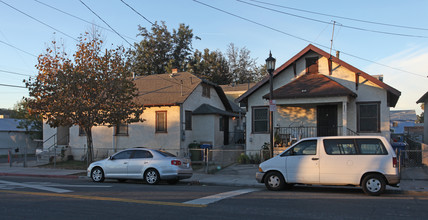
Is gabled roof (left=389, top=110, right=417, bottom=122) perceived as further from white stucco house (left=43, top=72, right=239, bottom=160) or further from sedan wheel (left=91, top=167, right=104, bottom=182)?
sedan wheel (left=91, top=167, right=104, bottom=182)

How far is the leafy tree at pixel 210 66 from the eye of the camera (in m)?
47.6

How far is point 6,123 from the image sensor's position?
136ft

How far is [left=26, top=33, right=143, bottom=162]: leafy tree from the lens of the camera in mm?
17562

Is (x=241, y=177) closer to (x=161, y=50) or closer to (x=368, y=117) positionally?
(x=368, y=117)

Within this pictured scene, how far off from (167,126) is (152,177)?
31.5 ft

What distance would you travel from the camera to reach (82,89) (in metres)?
17.9

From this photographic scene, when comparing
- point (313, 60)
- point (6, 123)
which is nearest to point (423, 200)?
point (313, 60)

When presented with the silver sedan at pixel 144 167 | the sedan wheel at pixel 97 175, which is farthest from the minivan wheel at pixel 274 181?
the sedan wheel at pixel 97 175

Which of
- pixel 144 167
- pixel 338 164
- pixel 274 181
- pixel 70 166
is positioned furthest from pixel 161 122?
pixel 338 164

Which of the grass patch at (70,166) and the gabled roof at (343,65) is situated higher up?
the gabled roof at (343,65)

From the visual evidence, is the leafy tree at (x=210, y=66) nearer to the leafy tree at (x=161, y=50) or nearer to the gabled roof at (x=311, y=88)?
the leafy tree at (x=161, y=50)

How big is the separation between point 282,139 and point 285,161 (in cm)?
801

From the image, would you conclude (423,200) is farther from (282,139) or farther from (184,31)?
(184,31)

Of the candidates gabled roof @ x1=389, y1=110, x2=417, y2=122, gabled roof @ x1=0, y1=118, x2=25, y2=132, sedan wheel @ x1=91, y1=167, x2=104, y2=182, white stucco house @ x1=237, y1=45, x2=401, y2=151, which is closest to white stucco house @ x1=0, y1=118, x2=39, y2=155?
gabled roof @ x1=0, y1=118, x2=25, y2=132
